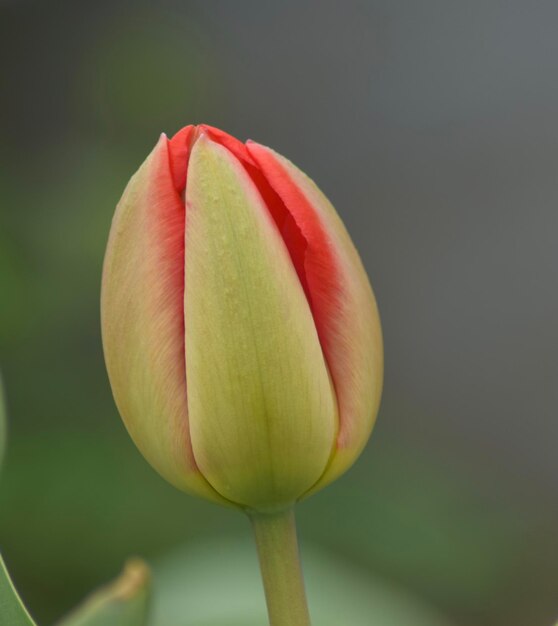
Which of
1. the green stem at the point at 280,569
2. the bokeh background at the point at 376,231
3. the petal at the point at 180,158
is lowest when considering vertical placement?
the green stem at the point at 280,569

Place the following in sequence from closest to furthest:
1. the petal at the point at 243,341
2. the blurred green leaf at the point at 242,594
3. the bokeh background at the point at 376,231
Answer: the petal at the point at 243,341 < the blurred green leaf at the point at 242,594 < the bokeh background at the point at 376,231

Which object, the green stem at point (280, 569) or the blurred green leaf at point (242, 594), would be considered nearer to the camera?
the green stem at point (280, 569)

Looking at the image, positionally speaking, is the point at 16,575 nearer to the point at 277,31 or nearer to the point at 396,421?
the point at 396,421

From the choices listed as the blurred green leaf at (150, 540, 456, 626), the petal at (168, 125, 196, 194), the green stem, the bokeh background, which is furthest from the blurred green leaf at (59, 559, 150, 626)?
the bokeh background

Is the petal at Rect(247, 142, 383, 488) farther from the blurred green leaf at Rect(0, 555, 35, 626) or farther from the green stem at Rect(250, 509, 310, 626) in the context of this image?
the blurred green leaf at Rect(0, 555, 35, 626)

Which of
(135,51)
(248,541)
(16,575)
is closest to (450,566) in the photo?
(248,541)

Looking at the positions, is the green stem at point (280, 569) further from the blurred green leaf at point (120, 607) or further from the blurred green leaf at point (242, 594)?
the blurred green leaf at point (242, 594)

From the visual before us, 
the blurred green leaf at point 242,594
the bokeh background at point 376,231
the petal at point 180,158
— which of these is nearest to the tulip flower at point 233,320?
the petal at point 180,158

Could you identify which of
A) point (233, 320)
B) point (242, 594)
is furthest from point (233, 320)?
point (242, 594)
